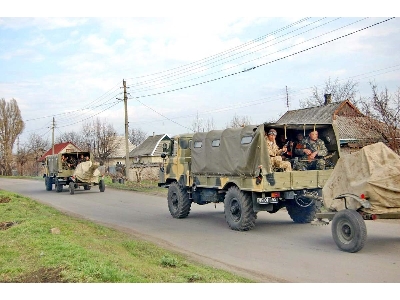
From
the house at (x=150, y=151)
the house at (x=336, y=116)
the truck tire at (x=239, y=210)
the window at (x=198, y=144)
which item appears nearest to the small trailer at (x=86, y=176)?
the house at (x=336, y=116)

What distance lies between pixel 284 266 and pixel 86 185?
20.9m

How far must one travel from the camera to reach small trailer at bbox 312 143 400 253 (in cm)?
849

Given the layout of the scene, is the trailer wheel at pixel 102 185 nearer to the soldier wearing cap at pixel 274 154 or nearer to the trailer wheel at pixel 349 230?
the soldier wearing cap at pixel 274 154

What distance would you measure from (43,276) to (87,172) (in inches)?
803

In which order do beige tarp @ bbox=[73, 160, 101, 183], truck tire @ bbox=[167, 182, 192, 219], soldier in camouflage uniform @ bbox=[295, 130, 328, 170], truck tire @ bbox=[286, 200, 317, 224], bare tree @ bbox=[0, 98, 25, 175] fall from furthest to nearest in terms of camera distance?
bare tree @ bbox=[0, 98, 25, 175] < beige tarp @ bbox=[73, 160, 101, 183] < truck tire @ bbox=[167, 182, 192, 219] < truck tire @ bbox=[286, 200, 317, 224] < soldier in camouflage uniform @ bbox=[295, 130, 328, 170]

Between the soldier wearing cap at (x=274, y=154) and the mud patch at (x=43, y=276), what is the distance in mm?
6183

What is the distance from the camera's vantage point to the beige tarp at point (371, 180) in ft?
27.9

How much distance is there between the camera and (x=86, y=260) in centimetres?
748

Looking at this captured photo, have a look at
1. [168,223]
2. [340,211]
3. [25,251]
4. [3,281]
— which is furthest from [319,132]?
[3,281]

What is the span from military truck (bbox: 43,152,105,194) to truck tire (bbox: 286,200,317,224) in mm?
16223

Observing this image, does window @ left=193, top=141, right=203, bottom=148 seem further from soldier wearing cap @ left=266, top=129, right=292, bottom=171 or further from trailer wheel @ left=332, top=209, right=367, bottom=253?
trailer wheel @ left=332, top=209, right=367, bottom=253

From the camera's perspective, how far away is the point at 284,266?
8.06 meters

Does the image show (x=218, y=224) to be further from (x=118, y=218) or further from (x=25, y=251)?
(x=25, y=251)

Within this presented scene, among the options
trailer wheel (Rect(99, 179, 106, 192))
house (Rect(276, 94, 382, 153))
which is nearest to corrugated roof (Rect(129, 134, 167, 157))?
house (Rect(276, 94, 382, 153))
